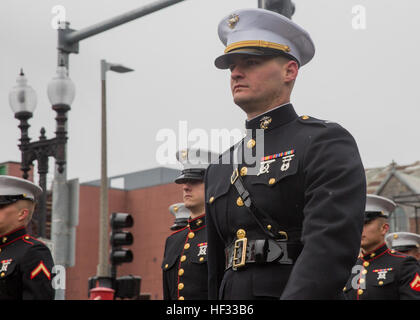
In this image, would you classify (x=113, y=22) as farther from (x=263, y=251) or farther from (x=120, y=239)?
(x=263, y=251)

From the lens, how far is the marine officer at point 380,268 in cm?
887

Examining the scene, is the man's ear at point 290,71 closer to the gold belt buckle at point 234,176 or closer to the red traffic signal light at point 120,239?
the gold belt buckle at point 234,176

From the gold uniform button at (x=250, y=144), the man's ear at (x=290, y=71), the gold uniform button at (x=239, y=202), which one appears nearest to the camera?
the gold uniform button at (x=239, y=202)

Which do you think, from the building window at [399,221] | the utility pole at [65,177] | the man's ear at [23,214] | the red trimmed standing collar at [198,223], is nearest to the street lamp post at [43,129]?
the utility pole at [65,177]

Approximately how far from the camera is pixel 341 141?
12.9 feet

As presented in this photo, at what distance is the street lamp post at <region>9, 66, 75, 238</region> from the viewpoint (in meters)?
12.7

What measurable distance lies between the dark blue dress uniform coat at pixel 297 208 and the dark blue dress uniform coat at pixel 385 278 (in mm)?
4759

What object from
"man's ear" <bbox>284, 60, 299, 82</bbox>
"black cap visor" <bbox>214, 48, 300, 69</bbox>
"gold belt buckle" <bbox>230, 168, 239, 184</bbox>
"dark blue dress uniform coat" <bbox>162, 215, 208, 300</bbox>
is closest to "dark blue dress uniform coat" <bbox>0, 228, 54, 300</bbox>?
"dark blue dress uniform coat" <bbox>162, 215, 208, 300</bbox>

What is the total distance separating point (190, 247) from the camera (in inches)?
346

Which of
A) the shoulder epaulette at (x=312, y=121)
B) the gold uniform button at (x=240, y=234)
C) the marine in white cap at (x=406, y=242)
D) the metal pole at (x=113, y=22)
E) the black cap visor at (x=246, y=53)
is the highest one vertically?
the metal pole at (x=113, y=22)

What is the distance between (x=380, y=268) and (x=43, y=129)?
21.4ft
